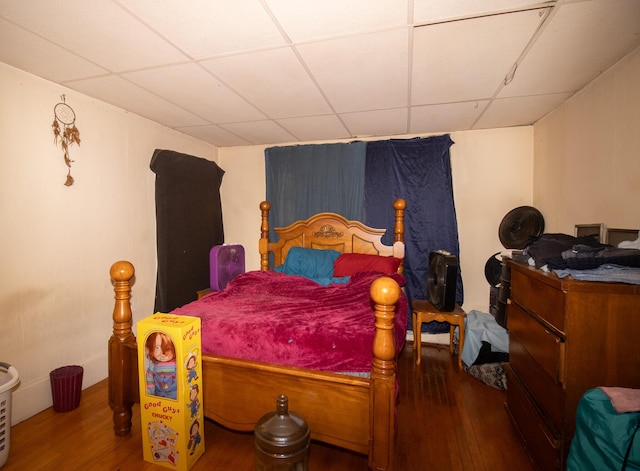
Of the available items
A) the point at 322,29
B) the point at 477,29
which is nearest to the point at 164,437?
the point at 322,29

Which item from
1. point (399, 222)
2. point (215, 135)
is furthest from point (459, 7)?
point (215, 135)

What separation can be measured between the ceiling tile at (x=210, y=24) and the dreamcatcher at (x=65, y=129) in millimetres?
1272

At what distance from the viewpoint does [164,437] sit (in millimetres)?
1593

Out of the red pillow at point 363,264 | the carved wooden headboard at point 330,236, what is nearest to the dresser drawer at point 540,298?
the red pillow at point 363,264

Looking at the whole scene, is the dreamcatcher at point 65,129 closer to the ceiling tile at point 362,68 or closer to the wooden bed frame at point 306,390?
the wooden bed frame at point 306,390

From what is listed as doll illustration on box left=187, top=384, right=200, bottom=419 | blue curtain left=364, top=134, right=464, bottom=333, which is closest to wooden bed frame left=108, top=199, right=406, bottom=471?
doll illustration on box left=187, top=384, right=200, bottom=419

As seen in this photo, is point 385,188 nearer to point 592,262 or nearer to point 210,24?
point 592,262

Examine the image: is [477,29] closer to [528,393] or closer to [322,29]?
[322,29]

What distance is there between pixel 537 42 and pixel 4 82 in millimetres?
3254

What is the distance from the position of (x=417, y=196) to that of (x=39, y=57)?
10.7ft

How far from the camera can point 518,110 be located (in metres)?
2.74

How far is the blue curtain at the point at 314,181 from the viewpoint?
3578 millimetres

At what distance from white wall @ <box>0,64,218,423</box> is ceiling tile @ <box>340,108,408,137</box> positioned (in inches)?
81.2

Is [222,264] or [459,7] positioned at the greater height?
[459,7]
